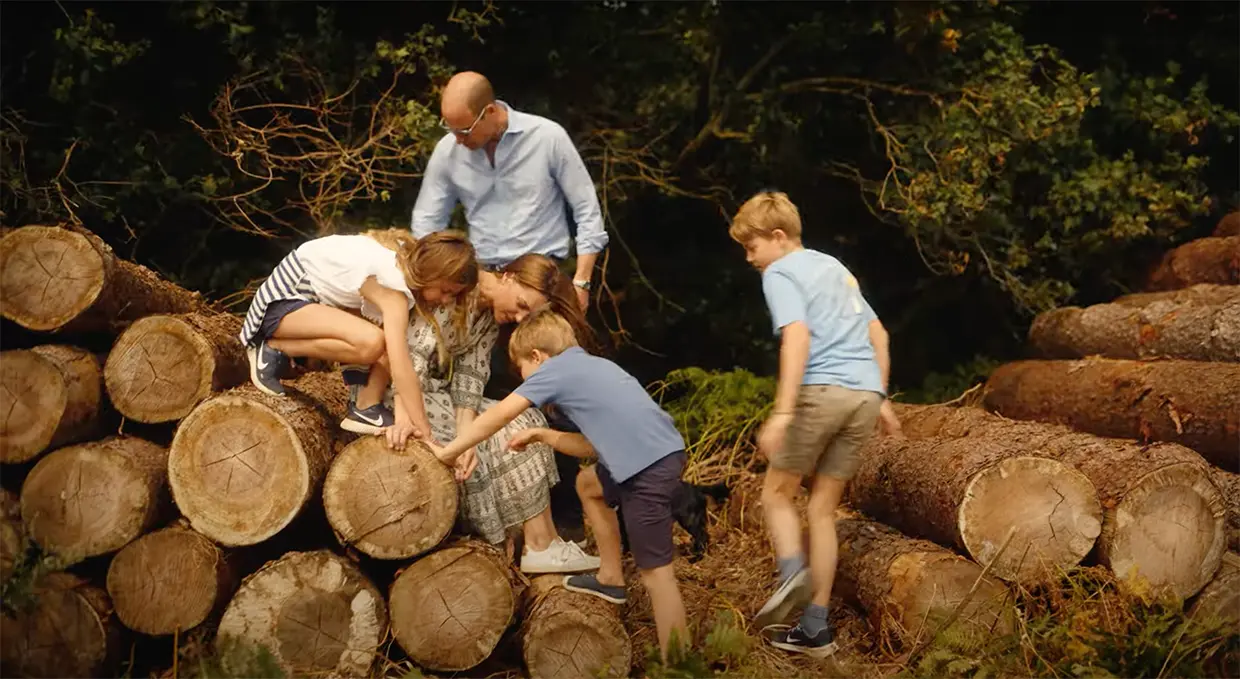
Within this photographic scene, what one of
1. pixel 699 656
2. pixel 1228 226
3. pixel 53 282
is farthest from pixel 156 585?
pixel 1228 226

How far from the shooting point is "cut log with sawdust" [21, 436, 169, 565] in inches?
179

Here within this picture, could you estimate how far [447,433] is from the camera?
5.13m

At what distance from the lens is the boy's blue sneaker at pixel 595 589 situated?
467 cm

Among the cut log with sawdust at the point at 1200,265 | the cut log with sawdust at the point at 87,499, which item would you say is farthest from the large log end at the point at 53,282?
the cut log with sawdust at the point at 1200,265

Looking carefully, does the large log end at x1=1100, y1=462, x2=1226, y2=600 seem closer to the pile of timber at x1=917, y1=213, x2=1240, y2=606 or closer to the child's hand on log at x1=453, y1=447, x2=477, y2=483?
the pile of timber at x1=917, y1=213, x2=1240, y2=606

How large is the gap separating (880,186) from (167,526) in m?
5.42

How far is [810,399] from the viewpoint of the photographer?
455cm

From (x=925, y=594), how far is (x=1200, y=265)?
14.9 feet

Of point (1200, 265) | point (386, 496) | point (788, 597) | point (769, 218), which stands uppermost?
point (769, 218)

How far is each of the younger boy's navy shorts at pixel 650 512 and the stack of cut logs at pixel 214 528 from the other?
33cm

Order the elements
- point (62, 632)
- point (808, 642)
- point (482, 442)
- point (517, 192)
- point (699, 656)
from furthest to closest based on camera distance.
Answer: point (517, 192) < point (482, 442) < point (808, 642) < point (62, 632) < point (699, 656)

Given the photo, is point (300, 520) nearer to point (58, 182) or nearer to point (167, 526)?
point (167, 526)

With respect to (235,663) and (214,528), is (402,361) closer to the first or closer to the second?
(214,528)

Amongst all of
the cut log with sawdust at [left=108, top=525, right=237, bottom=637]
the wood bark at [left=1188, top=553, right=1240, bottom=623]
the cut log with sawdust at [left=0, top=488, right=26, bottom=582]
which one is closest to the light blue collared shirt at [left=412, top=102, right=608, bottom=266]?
the cut log with sawdust at [left=108, top=525, right=237, bottom=637]
